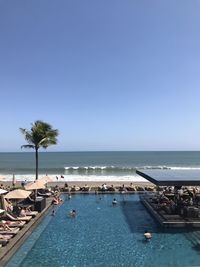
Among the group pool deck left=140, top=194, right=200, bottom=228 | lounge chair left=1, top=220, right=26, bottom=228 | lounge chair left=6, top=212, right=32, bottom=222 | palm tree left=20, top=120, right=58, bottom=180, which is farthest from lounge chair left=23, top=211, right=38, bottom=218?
palm tree left=20, top=120, right=58, bottom=180

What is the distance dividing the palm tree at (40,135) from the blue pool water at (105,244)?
1470 centimetres

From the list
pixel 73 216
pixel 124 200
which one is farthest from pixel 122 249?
pixel 124 200

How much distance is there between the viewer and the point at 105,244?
19312 mm

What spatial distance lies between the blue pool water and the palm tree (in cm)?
1470

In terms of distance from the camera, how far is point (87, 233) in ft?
70.8

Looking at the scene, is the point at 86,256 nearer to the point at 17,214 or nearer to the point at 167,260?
the point at 167,260

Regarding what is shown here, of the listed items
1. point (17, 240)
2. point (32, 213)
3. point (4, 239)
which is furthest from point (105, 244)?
point (32, 213)

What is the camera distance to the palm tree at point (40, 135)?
134 feet

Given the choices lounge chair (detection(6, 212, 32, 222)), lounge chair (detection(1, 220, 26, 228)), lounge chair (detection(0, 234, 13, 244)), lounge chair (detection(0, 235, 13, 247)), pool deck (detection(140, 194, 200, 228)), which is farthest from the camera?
lounge chair (detection(6, 212, 32, 222))

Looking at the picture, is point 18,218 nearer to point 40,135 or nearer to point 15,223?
point 15,223

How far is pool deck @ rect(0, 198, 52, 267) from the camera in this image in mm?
16453

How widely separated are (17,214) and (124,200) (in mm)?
12581

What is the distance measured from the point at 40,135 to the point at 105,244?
23.4 m

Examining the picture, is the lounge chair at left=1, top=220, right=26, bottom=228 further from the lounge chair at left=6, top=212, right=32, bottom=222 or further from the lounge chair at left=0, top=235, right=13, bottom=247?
the lounge chair at left=0, top=235, right=13, bottom=247
